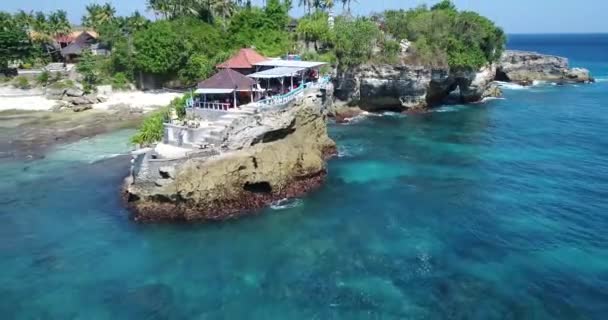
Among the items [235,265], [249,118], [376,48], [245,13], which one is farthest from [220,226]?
[245,13]

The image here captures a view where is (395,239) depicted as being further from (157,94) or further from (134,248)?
(157,94)

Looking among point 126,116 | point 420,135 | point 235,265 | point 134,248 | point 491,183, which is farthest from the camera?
point 126,116

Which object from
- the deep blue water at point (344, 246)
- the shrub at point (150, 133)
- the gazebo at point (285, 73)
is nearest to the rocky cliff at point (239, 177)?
the deep blue water at point (344, 246)

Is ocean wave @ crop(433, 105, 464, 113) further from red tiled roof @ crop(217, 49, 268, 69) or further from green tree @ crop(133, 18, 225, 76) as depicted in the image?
green tree @ crop(133, 18, 225, 76)

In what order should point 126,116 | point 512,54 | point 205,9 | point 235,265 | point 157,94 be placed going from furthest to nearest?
point 512,54
point 205,9
point 157,94
point 126,116
point 235,265

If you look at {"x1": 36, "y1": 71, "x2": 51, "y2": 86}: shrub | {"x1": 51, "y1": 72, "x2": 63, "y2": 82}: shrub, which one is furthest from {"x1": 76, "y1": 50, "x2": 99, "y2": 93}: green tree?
{"x1": 36, "y1": 71, "x2": 51, "y2": 86}: shrub

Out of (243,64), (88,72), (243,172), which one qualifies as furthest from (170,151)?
(88,72)

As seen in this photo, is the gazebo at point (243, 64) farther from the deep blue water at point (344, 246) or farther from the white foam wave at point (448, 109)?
the white foam wave at point (448, 109)
